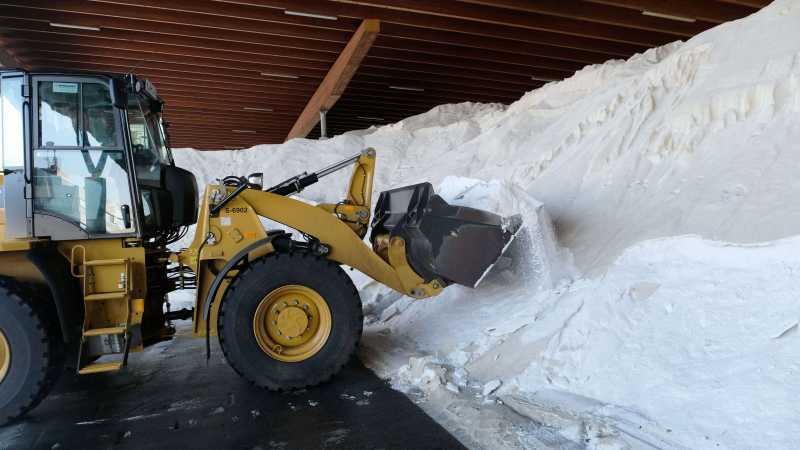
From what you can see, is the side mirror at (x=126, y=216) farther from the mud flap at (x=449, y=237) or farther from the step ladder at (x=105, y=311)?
the mud flap at (x=449, y=237)

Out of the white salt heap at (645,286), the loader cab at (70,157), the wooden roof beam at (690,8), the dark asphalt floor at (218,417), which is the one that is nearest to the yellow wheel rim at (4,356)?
the dark asphalt floor at (218,417)

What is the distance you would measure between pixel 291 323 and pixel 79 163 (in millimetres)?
1841

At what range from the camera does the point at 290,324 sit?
13.4 feet

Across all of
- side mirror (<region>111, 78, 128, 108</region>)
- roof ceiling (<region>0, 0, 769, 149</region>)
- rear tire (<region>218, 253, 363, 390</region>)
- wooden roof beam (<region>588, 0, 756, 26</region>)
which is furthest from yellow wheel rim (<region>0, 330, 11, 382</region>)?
wooden roof beam (<region>588, 0, 756, 26</region>)

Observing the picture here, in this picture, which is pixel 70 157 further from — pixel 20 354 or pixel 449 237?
pixel 449 237

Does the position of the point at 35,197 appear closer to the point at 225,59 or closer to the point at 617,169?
the point at 617,169

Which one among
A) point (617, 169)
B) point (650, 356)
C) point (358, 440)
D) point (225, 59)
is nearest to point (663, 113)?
point (617, 169)

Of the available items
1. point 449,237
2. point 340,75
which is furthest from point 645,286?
point 340,75

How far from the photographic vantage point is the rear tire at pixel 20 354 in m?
3.55

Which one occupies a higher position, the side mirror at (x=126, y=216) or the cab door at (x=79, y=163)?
the cab door at (x=79, y=163)

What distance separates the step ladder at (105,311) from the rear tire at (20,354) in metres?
0.25

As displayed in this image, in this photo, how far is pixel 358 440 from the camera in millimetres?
3148

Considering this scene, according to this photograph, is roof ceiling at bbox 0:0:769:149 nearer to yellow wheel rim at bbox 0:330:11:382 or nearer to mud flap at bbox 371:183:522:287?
mud flap at bbox 371:183:522:287

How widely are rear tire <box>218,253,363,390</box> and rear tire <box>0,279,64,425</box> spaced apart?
1.08 meters
